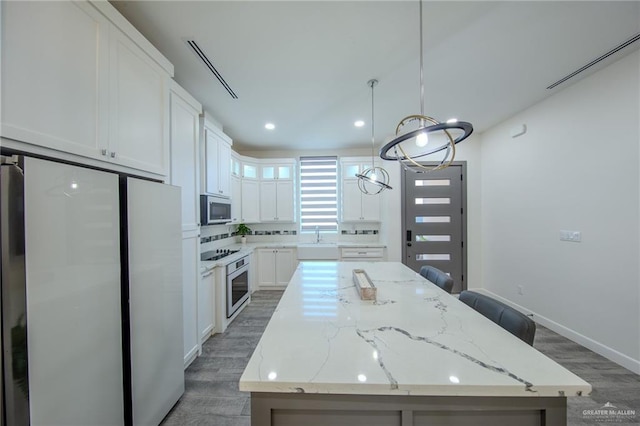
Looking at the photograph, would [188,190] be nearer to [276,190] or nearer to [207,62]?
[207,62]

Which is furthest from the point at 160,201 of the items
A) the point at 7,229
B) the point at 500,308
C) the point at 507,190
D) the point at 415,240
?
the point at 507,190

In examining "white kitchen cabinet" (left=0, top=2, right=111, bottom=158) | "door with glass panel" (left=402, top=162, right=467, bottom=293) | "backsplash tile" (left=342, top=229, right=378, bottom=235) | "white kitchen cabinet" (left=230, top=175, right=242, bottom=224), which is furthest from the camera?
"backsplash tile" (left=342, top=229, right=378, bottom=235)

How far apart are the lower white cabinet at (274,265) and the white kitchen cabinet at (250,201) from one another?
0.64m

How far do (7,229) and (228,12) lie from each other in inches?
66.1

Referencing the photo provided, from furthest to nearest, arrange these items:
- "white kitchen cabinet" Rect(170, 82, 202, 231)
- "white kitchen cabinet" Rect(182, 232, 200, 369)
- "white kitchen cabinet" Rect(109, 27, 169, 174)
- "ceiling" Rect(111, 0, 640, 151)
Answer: "white kitchen cabinet" Rect(182, 232, 200, 369) → "white kitchen cabinet" Rect(170, 82, 202, 231) → "ceiling" Rect(111, 0, 640, 151) → "white kitchen cabinet" Rect(109, 27, 169, 174)

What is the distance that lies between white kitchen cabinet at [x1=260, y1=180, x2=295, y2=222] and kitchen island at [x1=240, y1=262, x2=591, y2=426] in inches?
138

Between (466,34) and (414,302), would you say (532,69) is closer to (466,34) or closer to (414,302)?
(466,34)

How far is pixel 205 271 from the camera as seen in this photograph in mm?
2564

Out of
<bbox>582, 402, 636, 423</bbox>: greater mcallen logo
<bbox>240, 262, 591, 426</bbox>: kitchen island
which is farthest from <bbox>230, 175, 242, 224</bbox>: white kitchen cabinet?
<bbox>582, 402, 636, 423</bbox>: greater mcallen logo

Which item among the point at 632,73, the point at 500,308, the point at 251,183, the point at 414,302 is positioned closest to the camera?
the point at 500,308

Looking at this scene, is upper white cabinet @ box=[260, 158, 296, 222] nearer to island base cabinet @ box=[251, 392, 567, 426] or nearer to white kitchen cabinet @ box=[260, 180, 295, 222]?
white kitchen cabinet @ box=[260, 180, 295, 222]

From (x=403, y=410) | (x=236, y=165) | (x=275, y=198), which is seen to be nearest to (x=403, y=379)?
(x=403, y=410)

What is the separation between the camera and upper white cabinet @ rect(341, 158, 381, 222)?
447cm

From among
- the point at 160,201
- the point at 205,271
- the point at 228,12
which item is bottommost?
the point at 205,271
